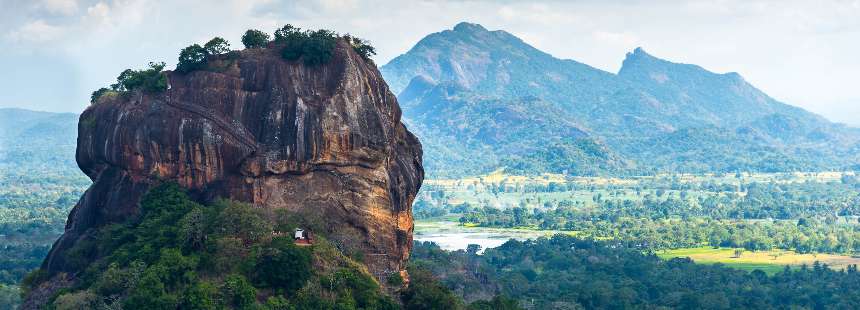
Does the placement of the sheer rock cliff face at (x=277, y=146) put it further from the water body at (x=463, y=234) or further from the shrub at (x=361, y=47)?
the water body at (x=463, y=234)

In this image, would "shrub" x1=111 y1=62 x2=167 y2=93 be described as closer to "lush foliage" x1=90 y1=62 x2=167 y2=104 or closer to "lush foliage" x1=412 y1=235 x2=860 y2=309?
"lush foliage" x1=90 y1=62 x2=167 y2=104

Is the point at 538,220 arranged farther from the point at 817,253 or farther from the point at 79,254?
the point at 79,254

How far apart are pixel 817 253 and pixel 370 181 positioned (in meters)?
103

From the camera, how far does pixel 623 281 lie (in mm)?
108500

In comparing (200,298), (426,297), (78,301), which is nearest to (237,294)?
(200,298)

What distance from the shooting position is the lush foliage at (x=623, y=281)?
95688 mm

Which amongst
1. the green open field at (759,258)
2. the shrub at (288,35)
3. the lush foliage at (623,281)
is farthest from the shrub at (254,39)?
the green open field at (759,258)

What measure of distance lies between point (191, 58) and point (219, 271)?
48.7 feet

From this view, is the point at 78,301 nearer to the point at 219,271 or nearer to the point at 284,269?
the point at 219,271

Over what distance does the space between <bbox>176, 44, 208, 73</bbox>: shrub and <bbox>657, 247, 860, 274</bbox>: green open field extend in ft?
269

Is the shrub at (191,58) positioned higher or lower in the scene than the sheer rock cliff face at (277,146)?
higher

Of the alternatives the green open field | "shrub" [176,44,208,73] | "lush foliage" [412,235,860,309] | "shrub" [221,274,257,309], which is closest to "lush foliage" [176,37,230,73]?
"shrub" [176,44,208,73]

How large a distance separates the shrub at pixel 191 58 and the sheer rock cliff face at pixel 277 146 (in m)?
0.63

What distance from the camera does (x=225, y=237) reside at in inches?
2048
